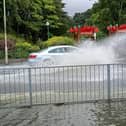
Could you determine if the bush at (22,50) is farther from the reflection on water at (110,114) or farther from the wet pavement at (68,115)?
the reflection on water at (110,114)

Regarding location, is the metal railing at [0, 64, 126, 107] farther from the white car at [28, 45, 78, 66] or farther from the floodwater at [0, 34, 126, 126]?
the white car at [28, 45, 78, 66]

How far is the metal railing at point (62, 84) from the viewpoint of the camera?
10.6 m

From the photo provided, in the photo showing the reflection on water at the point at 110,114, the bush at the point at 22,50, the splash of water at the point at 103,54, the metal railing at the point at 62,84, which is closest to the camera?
the reflection on water at the point at 110,114

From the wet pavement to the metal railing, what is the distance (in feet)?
2.32

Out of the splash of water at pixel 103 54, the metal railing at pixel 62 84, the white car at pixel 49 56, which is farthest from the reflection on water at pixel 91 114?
the splash of water at pixel 103 54

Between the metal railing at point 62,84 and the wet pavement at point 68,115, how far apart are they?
71 cm

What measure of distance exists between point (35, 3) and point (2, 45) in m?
28.7

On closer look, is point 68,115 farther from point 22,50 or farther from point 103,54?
point 22,50

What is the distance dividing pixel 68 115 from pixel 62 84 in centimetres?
348

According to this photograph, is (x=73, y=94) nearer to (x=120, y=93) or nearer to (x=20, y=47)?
(x=120, y=93)

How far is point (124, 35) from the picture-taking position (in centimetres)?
3034

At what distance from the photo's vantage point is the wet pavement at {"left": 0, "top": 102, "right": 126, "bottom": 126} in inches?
309

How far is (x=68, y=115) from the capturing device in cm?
855

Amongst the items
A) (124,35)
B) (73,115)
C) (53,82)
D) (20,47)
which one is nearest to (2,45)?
(20,47)
